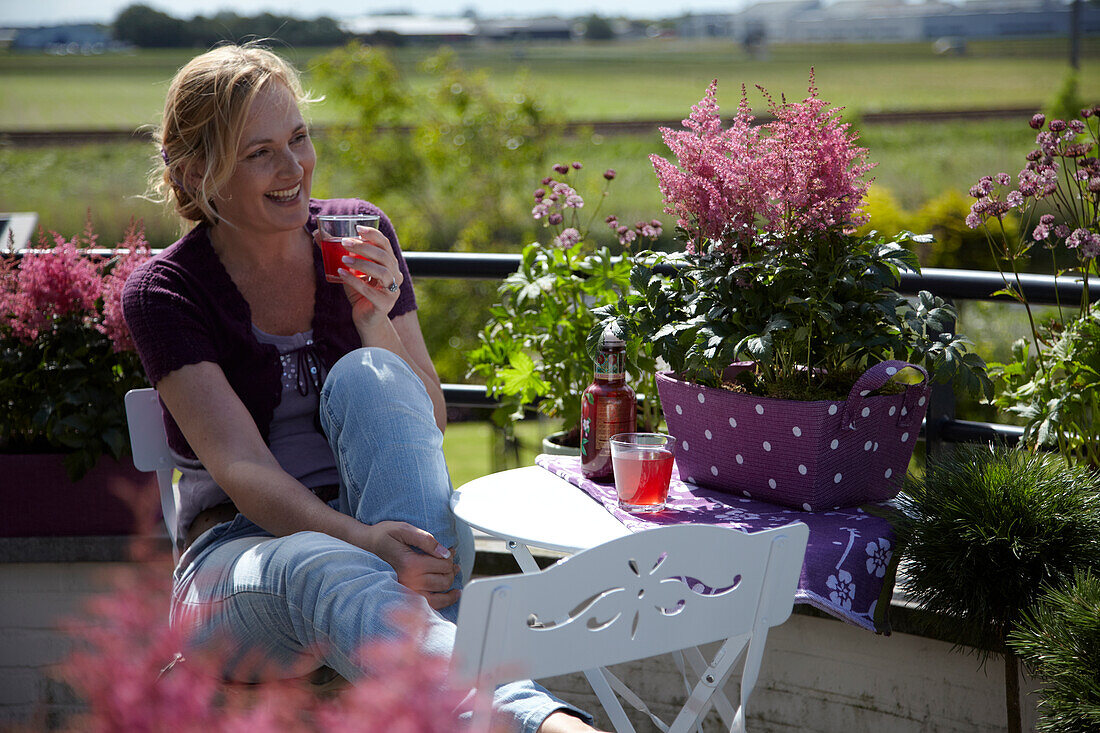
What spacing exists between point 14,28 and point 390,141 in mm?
22871

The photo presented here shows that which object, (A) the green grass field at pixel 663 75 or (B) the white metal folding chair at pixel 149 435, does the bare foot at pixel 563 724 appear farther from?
(A) the green grass field at pixel 663 75

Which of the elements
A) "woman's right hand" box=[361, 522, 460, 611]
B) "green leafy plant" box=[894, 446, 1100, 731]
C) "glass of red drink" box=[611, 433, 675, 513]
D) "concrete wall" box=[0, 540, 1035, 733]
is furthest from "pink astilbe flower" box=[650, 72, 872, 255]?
"concrete wall" box=[0, 540, 1035, 733]

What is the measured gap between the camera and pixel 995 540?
4.94 feet

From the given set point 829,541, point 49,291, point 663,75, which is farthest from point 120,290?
point 663,75

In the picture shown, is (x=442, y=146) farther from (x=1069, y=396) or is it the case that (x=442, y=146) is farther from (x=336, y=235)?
(x=1069, y=396)

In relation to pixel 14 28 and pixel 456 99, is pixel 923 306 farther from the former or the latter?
pixel 14 28

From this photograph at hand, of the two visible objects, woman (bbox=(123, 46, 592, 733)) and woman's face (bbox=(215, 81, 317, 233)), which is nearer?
woman (bbox=(123, 46, 592, 733))

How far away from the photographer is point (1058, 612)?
4.60ft

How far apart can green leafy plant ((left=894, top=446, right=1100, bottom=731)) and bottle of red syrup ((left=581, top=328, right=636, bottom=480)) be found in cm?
48

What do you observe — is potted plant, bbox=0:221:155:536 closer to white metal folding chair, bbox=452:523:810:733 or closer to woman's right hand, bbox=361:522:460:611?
woman's right hand, bbox=361:522:460:611

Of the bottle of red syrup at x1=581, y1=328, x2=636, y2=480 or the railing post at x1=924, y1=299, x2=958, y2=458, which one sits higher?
the bottle of red syrup at x1=581, y1=328, x2=636, y2=480

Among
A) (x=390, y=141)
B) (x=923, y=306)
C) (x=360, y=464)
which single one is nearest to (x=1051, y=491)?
(x=923, y=306)

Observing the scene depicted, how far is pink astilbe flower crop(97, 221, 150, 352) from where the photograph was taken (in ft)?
7.62

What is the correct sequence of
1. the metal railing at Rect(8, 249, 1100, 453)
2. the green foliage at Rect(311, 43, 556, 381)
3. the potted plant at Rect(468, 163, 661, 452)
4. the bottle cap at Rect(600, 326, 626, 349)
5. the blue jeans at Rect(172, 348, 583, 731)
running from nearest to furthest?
the blue jeans at Rect(172, 348, 583, 731), the bottle cap at Rect(600, 326, 626, 349), the metal railing at Rect(8, 249, 1100, 453), the potted plant at Rect(468, 163, 661, 452), the green foliage at Rect(311, 43, 556, 381)
